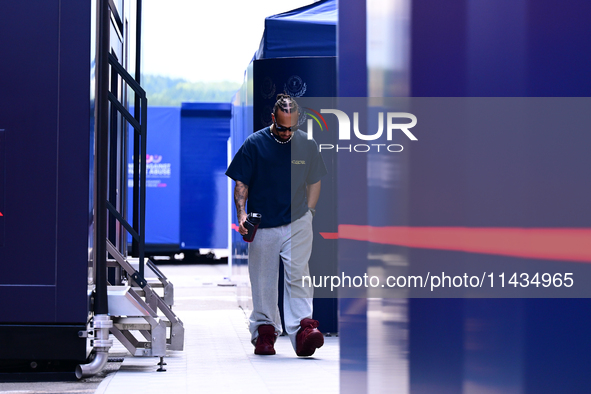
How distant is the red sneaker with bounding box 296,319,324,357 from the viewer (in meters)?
4.82

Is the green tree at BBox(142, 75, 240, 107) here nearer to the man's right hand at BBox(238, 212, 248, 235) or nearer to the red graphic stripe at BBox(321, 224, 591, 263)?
the man's right hand at BBox(238, 212, 248, 235)

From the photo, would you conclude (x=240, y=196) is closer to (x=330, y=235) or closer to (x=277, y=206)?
(x=277, y=206)

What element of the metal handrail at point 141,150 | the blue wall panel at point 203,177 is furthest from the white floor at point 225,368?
the blue wall panel at point 203,177

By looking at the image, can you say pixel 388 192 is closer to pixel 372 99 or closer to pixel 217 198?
pixel 372 99

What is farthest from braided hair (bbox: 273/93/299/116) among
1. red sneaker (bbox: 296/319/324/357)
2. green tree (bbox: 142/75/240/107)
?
green tree (bbox: 142/75/240/107)

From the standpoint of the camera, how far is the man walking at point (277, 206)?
5121 millimetres

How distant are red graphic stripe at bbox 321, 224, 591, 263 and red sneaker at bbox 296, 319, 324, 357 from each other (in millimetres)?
1492

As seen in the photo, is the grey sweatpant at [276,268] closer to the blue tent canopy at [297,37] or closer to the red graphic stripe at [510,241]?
the red graphic stripe at [510,241]

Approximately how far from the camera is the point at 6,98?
4242 mm

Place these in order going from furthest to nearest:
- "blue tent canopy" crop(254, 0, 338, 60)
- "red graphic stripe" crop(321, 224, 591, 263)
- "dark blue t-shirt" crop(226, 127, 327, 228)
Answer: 1. "blue tent canopy" crop(254, 0, 338, 60)
2. "dark blue t-shirt" crop(226, 127, 327, 228)
3. "red graphic stripe" crop(321, 224, 591, 263)

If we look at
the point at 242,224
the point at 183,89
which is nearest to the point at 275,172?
the point at 242,224

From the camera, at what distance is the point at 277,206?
523cm

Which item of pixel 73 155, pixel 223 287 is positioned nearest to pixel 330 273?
pixel 73 155

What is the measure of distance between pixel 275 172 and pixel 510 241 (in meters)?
2.28
